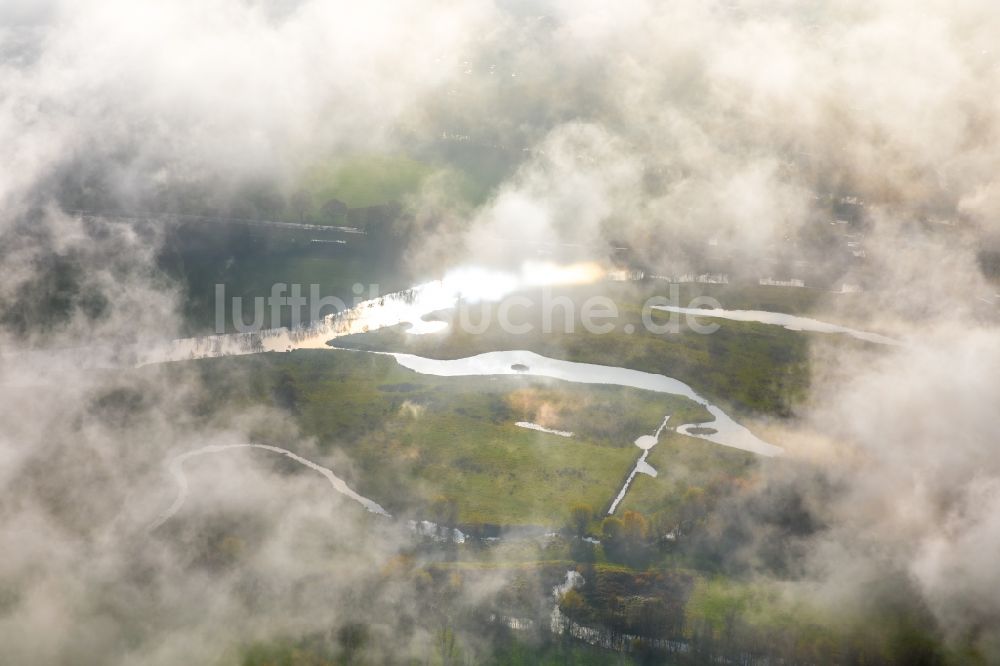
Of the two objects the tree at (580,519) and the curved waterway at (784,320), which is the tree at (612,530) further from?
the curved waterway at (784,320)

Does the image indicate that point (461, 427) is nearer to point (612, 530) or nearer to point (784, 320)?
point (612, 530)

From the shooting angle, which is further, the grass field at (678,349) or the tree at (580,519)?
the grass field at (678,349)

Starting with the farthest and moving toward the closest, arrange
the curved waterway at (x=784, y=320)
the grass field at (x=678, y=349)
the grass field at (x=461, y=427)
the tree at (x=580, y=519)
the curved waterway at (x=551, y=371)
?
the curved waterway at (x=784, y=320) → the curved waterway at (x=551, y=371) → the grass field at (x=678, y=349) → the grass field at (x=461, y=427) → the tree at (x=580, y=519)

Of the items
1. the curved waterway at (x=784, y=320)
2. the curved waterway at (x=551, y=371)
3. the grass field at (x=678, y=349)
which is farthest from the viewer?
the curved waterway at (x=784, y=320)

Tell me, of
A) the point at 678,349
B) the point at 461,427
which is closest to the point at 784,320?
the point at 678,349

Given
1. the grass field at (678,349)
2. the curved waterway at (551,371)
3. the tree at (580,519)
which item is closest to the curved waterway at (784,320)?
the grass field at (678,349)

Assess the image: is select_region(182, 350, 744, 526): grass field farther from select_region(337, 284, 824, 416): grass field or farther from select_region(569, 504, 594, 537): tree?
select_region(337, 284, 824, 416): grass field

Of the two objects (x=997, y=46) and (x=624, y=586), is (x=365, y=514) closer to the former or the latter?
(x=624, y=586)

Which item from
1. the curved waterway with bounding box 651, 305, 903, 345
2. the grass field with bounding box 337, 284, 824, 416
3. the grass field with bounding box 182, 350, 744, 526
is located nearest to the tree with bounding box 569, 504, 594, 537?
the grass field with bounding box 182, 350, 744, 526
